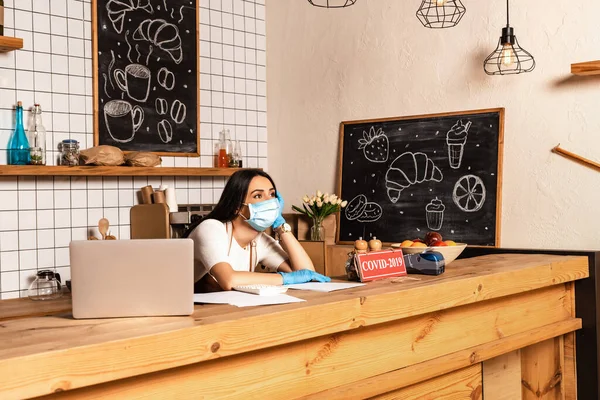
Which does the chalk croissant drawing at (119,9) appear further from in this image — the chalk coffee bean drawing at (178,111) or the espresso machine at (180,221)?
the espresso machine at (180,221)

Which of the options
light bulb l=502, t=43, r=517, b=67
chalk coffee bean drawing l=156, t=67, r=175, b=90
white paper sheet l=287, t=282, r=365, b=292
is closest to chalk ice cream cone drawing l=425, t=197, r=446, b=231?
light bulb l=502, t=43, r=517, b=67

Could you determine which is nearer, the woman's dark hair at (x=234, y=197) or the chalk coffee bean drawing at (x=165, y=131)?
the woman's dark hair at (x=234, y=197)

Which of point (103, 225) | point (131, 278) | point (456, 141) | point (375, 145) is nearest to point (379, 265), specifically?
point (131, 278)

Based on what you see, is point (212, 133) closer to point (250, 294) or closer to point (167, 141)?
point (167, 141)

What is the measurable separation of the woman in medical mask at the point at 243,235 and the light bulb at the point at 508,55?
1277 mm

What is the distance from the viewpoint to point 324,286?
90.4 inches

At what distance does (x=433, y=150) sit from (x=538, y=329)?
137 cm

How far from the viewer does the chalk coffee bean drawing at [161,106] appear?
167 inches

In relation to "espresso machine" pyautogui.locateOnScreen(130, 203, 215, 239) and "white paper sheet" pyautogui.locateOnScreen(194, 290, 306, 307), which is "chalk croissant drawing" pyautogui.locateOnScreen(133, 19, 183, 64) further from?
"white paper sheet" pyautogui.locateOnScreen(194, 290, 306, 307)

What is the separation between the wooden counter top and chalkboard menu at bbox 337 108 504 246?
123 centimetres

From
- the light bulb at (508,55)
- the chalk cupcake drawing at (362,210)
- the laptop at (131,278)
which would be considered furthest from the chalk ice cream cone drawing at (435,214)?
the laptop at (131,278)

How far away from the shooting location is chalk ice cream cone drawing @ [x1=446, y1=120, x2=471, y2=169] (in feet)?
12.4

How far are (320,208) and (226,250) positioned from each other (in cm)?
152

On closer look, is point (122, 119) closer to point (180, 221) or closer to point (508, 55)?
point (180, 221)
